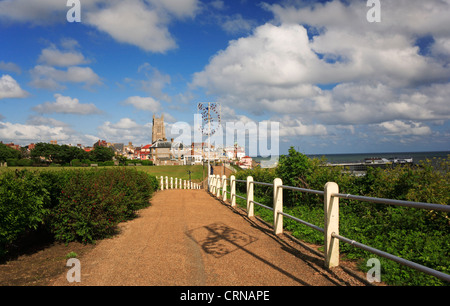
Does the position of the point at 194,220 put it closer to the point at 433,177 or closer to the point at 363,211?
the point at 363,211

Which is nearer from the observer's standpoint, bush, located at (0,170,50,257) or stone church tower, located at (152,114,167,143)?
bush, located at (0,170,50,257)

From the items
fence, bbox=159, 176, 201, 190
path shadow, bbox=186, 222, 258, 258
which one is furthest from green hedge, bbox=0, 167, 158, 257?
fence, bbox=159, 176, 201, 190

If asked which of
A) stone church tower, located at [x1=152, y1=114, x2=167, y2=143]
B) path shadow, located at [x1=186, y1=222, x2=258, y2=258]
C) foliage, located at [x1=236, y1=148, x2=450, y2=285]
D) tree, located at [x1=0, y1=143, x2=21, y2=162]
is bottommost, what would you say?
path shadow, located at [x1=186, y1=222, x2=258, y2=258]

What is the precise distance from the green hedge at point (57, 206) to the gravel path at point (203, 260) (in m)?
0.58

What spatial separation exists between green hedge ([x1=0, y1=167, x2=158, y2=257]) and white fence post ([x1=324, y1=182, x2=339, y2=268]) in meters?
4.77

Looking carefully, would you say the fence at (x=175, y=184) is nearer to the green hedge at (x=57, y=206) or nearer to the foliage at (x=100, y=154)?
the green hedge at (x=57, y=206)

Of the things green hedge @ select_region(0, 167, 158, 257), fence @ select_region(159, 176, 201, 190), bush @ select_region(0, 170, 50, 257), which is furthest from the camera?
fence @ select_region(159, 176, 201, 190)

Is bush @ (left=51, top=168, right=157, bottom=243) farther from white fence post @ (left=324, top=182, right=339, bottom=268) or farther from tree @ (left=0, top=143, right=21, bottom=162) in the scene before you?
tree @ (left=0, top=143, right=21, bottom=162)

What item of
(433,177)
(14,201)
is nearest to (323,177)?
(433,177)

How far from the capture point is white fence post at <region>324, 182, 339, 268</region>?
16.0 ft

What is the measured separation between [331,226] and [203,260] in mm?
2213

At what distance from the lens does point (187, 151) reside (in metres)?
130

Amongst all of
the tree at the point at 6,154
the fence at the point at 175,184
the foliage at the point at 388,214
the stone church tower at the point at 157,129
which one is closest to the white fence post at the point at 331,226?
the foliage at the point at 388,214
